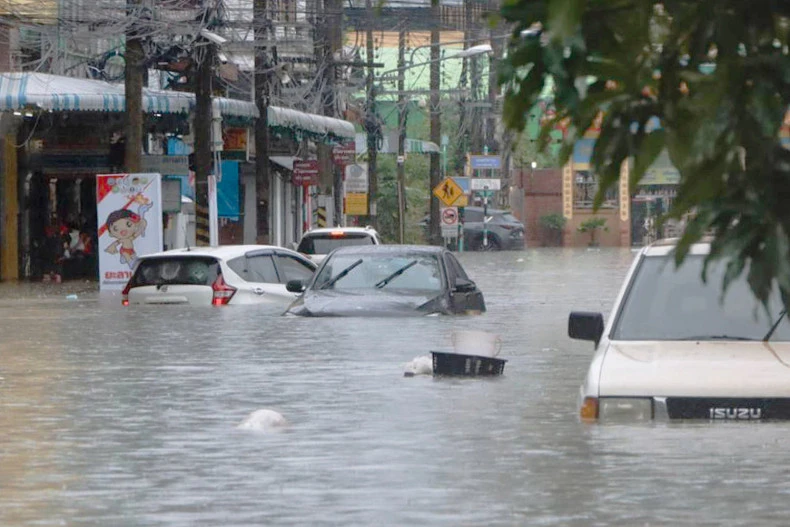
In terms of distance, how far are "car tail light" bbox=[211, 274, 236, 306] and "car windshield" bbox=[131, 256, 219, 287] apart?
0.27 ft

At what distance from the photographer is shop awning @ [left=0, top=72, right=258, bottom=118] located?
120 feet

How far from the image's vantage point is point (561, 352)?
19719 mm

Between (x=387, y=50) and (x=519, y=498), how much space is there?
3618 inches

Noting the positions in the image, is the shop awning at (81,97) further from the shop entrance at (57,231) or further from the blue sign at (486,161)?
the blue sign at (486,161)

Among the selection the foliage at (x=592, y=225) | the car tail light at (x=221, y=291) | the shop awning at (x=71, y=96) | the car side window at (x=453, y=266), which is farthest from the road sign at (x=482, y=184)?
the car side window at (x=453, y=266)

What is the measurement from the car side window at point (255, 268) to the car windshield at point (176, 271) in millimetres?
293

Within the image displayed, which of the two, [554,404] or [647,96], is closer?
[647,96]

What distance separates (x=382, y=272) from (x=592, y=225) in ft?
213

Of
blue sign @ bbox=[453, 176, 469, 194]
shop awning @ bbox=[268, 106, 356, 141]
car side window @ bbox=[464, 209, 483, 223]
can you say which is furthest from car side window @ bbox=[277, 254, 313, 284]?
car side window @ bbox=[464, 209, 483, 223]

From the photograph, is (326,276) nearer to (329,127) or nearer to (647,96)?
(647,96)

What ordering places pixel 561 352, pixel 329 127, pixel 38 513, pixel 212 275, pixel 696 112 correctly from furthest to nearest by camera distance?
1. pixel 329 127
2. pixel 212 275
3. pixel 561 352
4. pixel 38 513
5. pixel 696 112

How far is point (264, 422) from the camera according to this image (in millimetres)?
12750

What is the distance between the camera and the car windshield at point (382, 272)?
22234 millimetres

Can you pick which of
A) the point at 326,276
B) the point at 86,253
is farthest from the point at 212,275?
A: the point at 86,253
